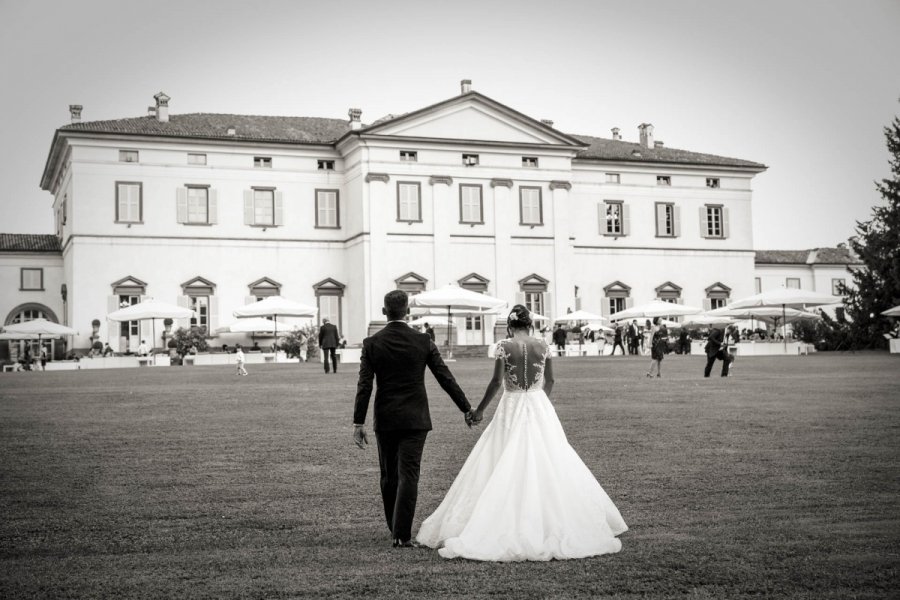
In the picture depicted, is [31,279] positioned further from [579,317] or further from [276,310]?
[579,317]

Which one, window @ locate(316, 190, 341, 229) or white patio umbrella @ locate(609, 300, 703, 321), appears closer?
white patio umbrella @ locate(609, 300, 703, 321)

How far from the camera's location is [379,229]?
4450cm

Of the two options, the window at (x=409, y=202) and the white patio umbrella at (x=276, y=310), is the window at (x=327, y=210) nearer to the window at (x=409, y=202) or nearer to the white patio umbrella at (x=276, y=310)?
the window at (x=409, y=202)

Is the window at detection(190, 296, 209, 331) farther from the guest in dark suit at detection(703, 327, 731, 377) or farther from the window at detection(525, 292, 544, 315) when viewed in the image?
the guest in dark suit at detection(703, 327, 731, 377)

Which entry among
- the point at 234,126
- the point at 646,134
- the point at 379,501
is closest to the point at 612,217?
the point at 646,134

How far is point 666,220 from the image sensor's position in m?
51.6

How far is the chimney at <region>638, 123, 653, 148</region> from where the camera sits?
56062mm

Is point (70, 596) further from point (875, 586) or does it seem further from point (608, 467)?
point (608, 467)

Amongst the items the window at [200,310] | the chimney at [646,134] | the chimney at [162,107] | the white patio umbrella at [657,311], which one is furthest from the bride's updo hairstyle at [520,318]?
the chimney at [646,134]

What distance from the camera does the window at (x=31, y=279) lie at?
148 feet

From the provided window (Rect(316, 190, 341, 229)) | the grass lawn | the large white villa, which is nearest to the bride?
the grass lawn

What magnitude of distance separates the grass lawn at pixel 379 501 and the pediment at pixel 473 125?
1188 inches

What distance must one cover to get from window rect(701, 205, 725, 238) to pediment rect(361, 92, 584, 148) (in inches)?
360

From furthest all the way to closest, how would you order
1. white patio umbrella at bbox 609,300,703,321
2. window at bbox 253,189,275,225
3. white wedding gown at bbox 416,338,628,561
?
window at bbox 253,189,275,225, white patio umbrella at bbox 609,300,703,321, white wedding gown at bbox 416,338,628,561
